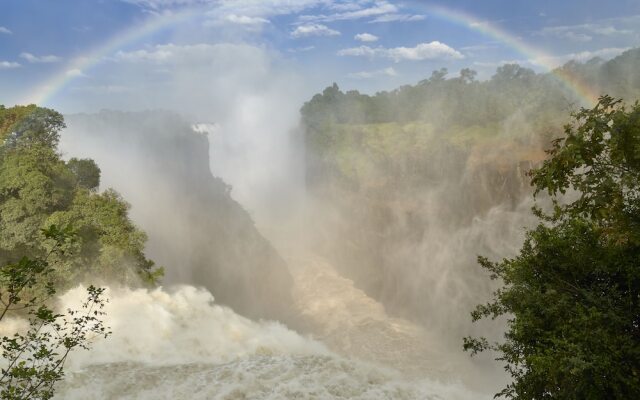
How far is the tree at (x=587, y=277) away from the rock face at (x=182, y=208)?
39.3 metres

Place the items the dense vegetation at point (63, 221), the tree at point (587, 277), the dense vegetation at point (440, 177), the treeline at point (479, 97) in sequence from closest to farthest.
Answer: the tree at point (587, 277) → the dense vegetation at point (63, 221) → the dense vegetation at point (440, 177) → the treeline at point (479, 97)

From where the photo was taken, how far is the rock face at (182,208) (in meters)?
53.6

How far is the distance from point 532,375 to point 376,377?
655 inches

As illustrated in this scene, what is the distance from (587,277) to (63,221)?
104 feet

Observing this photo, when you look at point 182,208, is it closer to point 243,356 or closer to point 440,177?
point 243,356

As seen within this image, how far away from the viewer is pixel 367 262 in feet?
188

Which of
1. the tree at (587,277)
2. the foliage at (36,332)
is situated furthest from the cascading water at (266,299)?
the tree at (587,277)

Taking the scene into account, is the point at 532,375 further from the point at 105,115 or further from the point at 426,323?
the point at 105,115

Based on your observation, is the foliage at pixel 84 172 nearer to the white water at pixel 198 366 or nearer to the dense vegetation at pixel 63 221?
the dense vegetation at pixel 63 221

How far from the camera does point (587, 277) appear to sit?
1303 centimetres

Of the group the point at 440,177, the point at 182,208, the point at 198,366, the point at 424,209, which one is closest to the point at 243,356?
the point at 198,366

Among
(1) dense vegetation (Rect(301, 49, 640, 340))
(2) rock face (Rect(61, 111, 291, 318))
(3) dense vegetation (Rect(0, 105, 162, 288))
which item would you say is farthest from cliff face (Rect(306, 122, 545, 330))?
(3) dense vegetation (Rect(0, 105, 162, 288))

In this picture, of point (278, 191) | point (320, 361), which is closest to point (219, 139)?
point (278, 191)

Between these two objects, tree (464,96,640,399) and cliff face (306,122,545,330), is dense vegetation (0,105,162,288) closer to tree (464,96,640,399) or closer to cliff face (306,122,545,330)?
tree (464,96,640,399)
